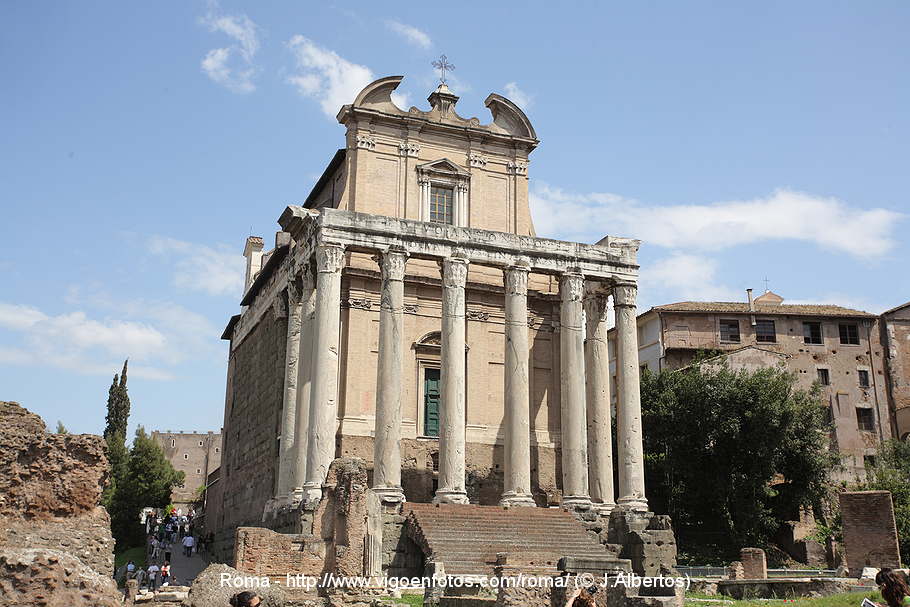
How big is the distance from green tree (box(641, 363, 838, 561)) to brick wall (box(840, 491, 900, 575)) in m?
8.81

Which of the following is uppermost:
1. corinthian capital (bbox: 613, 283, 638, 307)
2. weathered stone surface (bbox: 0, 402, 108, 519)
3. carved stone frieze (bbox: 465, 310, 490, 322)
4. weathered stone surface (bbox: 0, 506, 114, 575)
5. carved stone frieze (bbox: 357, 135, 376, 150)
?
carved stone frieze (bbox: 357, 135, 376, 150)

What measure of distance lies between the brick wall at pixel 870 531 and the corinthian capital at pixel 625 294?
28.0 feet

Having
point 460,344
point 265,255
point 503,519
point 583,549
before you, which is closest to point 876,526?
point 583,549

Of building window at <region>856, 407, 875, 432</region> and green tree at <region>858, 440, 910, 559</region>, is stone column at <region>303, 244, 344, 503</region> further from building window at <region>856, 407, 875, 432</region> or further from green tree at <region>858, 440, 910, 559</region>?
building window at <region>856, 407, 875, 432</region>

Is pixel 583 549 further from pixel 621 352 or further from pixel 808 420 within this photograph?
pixel 808 420

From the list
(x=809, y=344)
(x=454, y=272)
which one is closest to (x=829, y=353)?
(x=809, y=344)

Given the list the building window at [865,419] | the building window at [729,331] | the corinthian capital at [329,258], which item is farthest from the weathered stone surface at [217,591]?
the building window at [865,419]

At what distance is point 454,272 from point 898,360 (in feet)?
95.9

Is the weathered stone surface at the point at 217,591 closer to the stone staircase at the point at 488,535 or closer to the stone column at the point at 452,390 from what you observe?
the stone staircase at the point at 488,535

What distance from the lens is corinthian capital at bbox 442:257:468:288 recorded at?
1031 inches

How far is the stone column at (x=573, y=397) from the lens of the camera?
2600 centimetres

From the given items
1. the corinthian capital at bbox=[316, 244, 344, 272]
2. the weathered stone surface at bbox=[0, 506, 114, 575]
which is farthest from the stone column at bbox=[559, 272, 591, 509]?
the weathered stone surface at bbox=[0, 506, 114, 575]

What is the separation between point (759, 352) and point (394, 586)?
88.1 feet

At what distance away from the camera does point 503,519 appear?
940 inches
